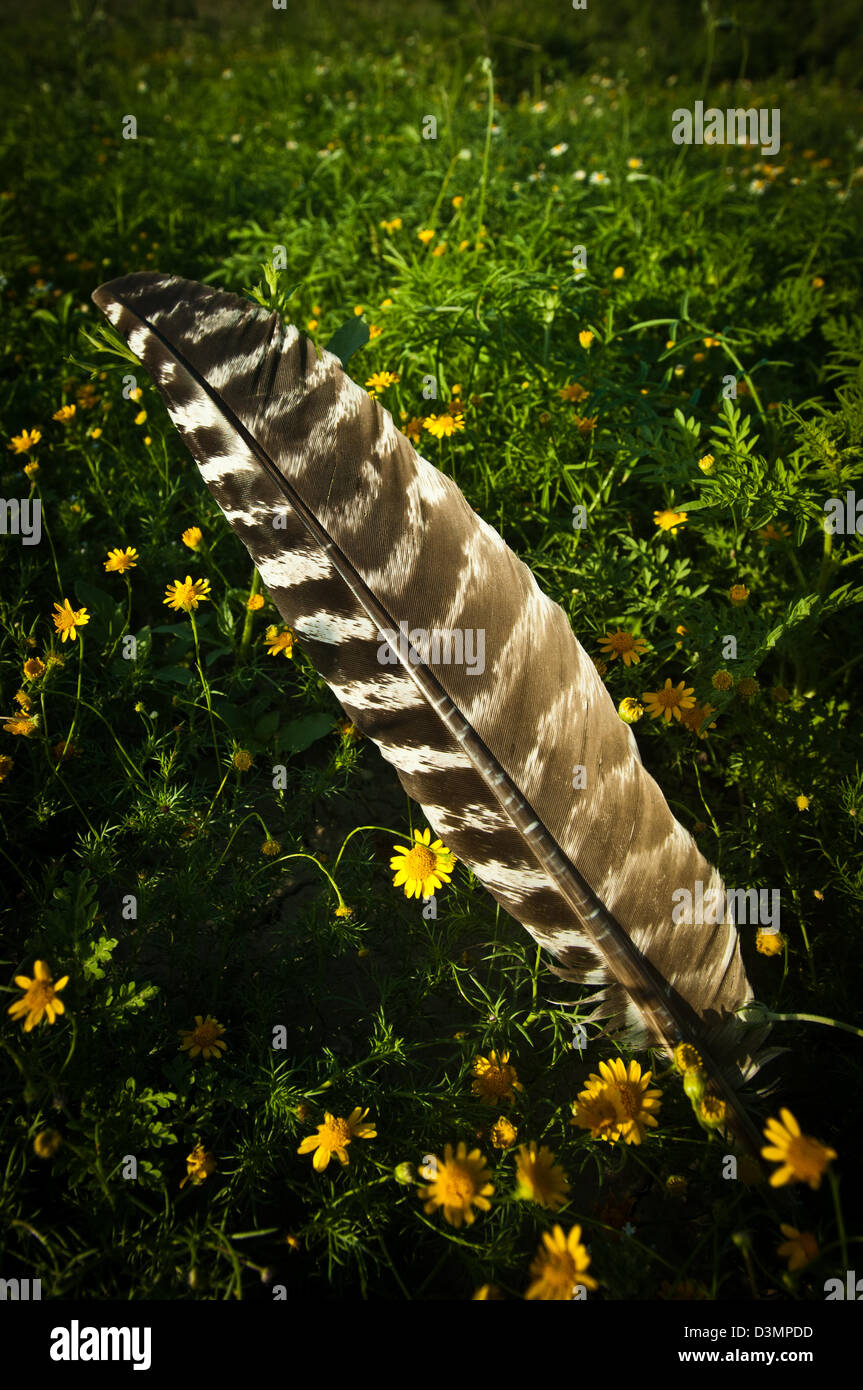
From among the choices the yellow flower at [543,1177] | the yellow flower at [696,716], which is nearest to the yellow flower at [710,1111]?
the yellow flower at [543,1177]

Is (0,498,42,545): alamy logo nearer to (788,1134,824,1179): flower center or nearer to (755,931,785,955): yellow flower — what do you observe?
(755,931,785,955): yellow flower

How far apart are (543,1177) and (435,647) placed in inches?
37.9

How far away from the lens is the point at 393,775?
2004mm

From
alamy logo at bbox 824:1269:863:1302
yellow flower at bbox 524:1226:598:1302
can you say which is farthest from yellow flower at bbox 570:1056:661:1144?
alamy logo at bbox 824:1269:863:1302

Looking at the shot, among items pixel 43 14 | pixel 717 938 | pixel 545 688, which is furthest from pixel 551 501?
pixel 43 14

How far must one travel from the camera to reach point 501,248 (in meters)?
2.91

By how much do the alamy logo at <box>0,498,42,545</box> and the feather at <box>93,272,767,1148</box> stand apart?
0.97 meters

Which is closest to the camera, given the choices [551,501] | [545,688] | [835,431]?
[545,688]

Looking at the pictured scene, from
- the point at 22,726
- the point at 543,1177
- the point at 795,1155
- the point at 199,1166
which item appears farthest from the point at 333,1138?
the point at 22,726

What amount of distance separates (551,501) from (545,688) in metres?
1.17

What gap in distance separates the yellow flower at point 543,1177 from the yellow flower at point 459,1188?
0.07 m

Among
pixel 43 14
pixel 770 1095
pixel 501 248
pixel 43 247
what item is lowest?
pixel 770 1095
